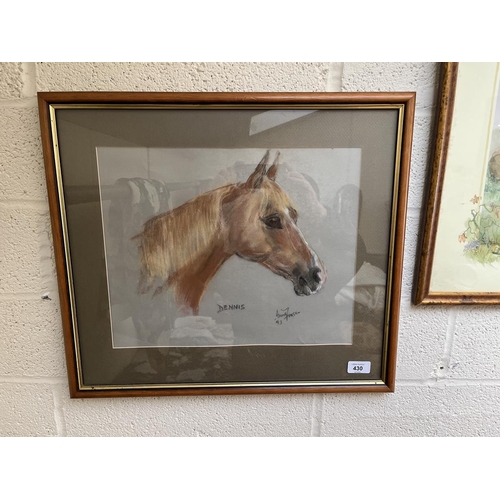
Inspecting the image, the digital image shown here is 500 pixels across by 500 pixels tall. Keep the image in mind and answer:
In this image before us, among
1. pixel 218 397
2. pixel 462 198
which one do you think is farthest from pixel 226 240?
pixel 462 198

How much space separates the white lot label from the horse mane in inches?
15.5

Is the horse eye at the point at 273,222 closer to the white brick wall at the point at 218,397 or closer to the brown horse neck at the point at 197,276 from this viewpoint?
the brown horse neck at the point at 197,276

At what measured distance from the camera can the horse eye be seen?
583mm

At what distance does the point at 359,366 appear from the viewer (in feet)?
2.10

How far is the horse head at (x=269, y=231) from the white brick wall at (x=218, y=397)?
0.59 ft

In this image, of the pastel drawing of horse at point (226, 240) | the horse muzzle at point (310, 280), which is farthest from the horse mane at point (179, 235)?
the horse muzzle at point (310, 280)

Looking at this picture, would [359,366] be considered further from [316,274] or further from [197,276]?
[197,276]

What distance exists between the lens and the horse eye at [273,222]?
1.91ft

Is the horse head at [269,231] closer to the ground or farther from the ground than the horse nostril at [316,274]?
farther from the ground
